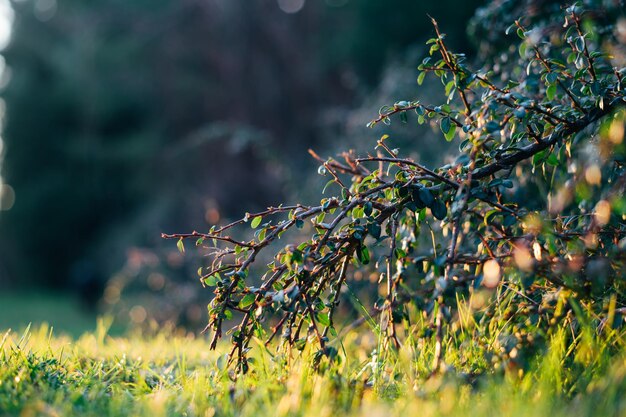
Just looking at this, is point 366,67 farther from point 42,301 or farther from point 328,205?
point 42,301

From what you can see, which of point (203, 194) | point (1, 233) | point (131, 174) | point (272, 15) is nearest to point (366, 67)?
point (272, 15)

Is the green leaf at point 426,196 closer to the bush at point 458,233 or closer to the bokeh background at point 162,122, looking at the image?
the bush at point 458,233

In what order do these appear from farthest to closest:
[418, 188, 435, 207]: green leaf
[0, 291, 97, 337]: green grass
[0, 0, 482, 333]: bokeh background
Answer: [0, 291, 97, 337]: green grass < [0, 0, 482, 333]: bokeh background < [418, 188, 435, 207]: green leaf

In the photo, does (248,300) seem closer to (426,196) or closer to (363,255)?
(363,255)

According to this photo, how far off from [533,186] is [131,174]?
42.6 feet

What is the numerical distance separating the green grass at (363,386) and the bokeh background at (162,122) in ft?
9.86

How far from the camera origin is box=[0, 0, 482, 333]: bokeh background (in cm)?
852

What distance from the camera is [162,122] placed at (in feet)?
49.5

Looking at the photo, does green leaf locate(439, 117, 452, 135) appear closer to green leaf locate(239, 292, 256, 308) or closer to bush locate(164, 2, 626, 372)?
bush locate(164, 2, 626, 372)

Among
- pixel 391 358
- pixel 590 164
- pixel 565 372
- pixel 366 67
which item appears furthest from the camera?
pixel 366 67

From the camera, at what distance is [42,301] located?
15930 mm

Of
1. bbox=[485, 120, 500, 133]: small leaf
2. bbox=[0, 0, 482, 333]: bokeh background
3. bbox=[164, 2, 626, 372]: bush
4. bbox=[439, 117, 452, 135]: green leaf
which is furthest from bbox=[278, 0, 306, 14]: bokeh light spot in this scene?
bbox=[485, 120, 500, 133]: small leaf

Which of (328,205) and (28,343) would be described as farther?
(28,343)

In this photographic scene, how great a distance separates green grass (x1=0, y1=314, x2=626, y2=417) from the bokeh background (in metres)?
3.01
